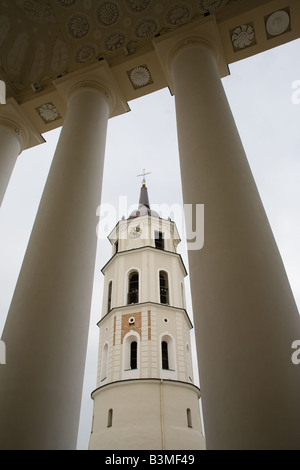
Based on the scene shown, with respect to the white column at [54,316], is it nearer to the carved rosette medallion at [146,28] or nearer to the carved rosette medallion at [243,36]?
the carved rosette medallion at [146,28]

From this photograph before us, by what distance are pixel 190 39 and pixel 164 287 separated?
80.7 ft

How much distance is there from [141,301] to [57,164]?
23028 mm

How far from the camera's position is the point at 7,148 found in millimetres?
7305

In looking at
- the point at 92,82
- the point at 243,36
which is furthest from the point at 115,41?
the point at 243,36

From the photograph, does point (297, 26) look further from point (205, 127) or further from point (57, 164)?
point (57, 164)

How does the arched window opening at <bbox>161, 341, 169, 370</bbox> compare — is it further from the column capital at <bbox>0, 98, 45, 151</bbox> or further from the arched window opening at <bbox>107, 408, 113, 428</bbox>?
the column capital at <bbox>0, 98, 45, 151</bbox>

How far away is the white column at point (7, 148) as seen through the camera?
22.6 ft

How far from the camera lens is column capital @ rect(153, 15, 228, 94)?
6.22 meters

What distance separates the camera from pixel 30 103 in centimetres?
778

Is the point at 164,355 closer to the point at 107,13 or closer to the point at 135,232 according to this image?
the point at 135,232

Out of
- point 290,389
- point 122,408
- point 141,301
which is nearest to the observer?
point 290,389

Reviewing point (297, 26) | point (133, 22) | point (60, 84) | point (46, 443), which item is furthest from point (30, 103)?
point (46, 443)

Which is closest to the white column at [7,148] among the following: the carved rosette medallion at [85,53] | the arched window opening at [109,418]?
the carved rosette medallion at [85,53]

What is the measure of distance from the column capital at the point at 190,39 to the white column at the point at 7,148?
12.5ft
